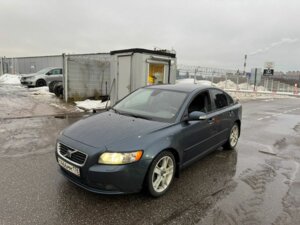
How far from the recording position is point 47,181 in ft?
11.7

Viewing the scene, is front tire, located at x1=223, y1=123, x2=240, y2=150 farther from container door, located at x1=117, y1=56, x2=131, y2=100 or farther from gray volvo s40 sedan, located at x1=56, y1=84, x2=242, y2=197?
container door, located at x1=117, y1=56, x2=131, y2=100

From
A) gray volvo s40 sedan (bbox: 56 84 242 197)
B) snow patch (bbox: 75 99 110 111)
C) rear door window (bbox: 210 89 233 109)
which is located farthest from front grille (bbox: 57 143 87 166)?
snow patch (bbox: 75 99 110 111)

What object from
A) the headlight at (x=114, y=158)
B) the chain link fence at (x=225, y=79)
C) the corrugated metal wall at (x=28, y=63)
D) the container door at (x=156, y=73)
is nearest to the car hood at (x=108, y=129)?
the headlight at (x=114, y=158)

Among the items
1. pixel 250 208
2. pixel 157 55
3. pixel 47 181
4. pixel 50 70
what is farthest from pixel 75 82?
pixel 250 208

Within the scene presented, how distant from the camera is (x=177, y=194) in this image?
133 inches

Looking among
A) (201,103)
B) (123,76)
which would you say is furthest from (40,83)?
(201,103)

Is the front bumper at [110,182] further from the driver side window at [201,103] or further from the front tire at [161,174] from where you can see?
the driver side window at [201,103]

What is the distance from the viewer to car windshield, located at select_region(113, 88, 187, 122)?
3744mm

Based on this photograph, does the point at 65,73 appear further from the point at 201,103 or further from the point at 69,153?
the point at 69,153

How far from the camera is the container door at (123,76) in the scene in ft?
31.9

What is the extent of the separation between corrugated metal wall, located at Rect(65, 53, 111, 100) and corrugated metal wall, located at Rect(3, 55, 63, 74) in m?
15.1

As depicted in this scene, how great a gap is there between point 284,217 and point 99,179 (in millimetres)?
2342

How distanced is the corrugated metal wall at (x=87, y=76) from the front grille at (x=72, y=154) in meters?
9.16

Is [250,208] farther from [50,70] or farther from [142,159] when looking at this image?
[50,70]
